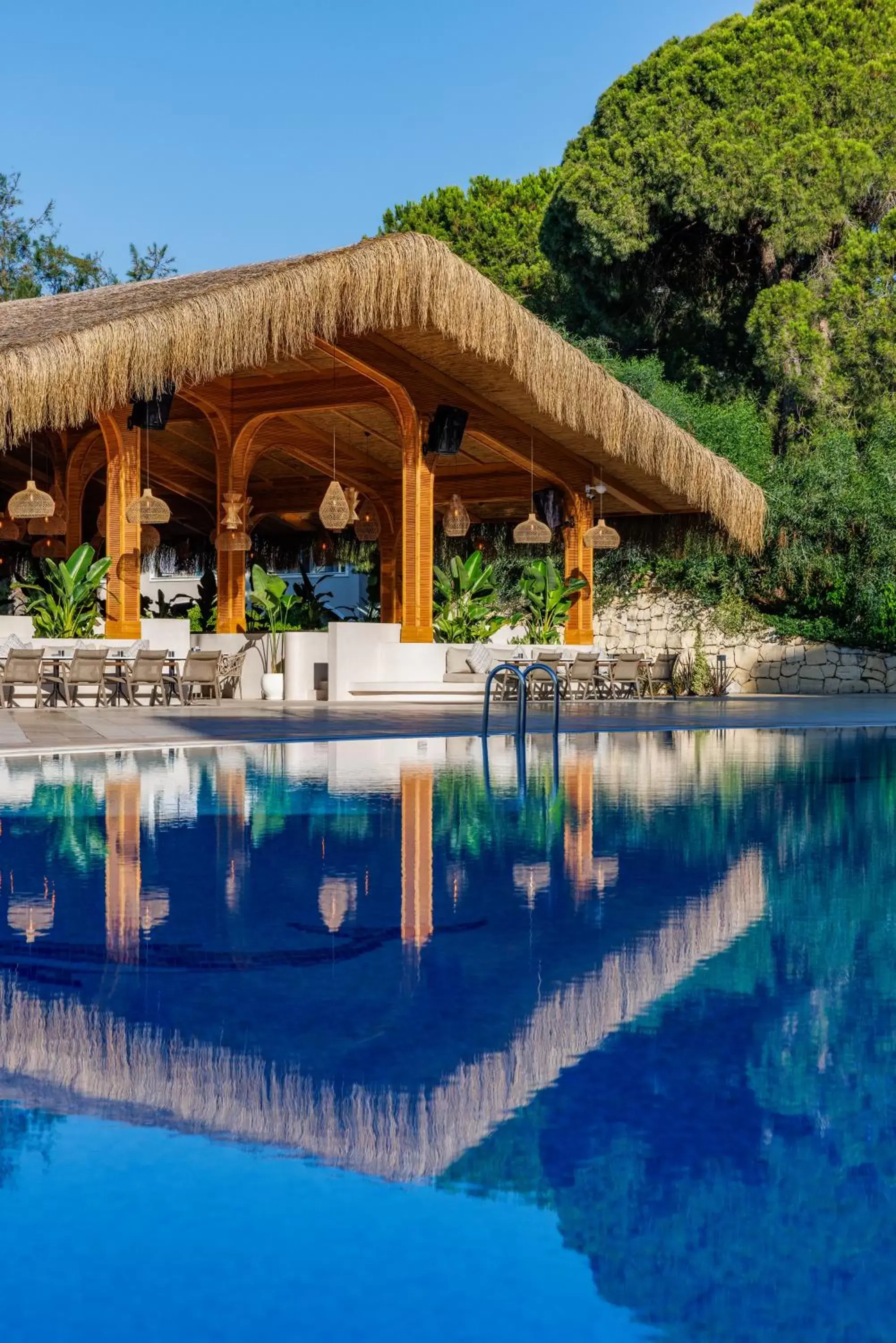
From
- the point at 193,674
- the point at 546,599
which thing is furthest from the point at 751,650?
the point at 193,674

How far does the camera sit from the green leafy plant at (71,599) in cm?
1767

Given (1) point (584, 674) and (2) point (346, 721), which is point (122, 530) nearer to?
(2) point (346, 721)

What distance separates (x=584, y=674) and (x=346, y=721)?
7.26 meters

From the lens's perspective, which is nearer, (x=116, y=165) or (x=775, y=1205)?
(x=775, y=1205)

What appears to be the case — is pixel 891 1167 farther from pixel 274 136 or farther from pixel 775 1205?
pixel 274 136

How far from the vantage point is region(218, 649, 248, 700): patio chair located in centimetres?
1886

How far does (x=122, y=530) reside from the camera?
57.8ft

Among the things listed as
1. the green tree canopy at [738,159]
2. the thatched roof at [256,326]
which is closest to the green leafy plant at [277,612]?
the thatched roof at [256,326]

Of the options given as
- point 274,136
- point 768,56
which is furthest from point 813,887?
point 274,136

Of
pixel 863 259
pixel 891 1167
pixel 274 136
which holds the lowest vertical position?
pixel 891 1167

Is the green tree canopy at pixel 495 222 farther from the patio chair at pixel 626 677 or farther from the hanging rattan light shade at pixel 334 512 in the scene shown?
the hanging rattan light shade at pixel 334 512

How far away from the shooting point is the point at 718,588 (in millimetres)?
26078

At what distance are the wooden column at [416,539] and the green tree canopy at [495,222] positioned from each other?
66.5ft

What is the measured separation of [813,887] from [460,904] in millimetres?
1194
